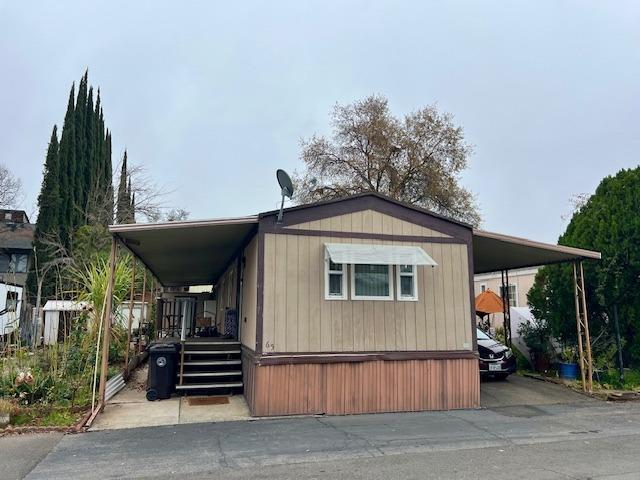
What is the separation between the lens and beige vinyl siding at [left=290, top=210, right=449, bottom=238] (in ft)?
25.8

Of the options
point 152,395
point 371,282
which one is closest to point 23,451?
point 152,395

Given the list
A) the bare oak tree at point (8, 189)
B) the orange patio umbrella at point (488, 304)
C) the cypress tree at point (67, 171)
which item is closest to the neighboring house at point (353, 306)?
the orange patio umbrella at point (488, 304)

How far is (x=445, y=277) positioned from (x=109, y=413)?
599 cm

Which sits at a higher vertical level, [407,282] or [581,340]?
[407,282]

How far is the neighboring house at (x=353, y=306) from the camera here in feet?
24.2

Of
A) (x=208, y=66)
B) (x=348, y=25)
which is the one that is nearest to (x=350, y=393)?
(x=348, y=25)

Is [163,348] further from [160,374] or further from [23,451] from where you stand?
[23,451]

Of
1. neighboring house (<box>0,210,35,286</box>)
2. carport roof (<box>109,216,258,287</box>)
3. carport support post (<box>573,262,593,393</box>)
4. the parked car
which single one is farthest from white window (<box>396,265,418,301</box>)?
neighboring house (<box>0,210,35,286</box>)

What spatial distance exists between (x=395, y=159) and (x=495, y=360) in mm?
16398

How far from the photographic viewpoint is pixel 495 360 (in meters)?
10.3

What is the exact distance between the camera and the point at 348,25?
14.7 meters

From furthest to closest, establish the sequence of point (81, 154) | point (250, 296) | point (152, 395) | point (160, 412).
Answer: point (81, 154) < point (250, 296) < point (152, 395) < point (160, 412)

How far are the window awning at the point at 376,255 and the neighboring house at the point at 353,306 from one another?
0.7 inches

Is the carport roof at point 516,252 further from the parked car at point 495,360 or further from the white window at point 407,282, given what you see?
the parked car at point 495,360
